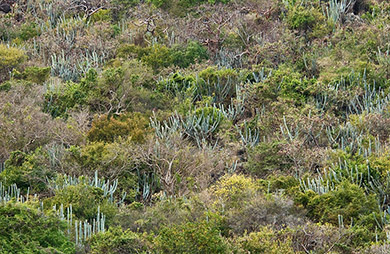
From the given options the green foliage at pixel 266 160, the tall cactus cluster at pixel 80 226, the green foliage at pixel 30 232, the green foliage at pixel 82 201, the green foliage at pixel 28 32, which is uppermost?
the green foliage at pixel 30 232

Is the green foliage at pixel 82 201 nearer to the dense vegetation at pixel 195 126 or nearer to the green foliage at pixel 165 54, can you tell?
the dense vegetation at pixel 195 126

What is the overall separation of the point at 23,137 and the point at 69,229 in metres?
6.89

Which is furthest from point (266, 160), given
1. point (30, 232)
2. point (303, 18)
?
point (303, 18)

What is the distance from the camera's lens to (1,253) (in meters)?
18.1

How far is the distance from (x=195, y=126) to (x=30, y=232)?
399 inches

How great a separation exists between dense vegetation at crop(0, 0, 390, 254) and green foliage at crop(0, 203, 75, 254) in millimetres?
29

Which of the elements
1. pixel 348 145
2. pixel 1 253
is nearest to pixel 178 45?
pixel 348 145

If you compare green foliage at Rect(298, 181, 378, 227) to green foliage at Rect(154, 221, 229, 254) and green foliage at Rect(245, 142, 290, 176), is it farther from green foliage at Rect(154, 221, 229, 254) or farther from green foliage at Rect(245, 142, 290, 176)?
green foliage at Rect(154, 221, 229, 254)

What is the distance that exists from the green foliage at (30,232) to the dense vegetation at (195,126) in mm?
29

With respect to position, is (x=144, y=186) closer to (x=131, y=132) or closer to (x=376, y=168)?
(x=131, y=132)

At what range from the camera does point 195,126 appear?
28.1 metres

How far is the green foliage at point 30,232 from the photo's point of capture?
18500 mm

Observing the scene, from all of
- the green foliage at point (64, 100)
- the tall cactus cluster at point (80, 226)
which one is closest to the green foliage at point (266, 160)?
the tall cactus cluster at point (80, 226)

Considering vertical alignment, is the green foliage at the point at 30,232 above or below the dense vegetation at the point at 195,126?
above
